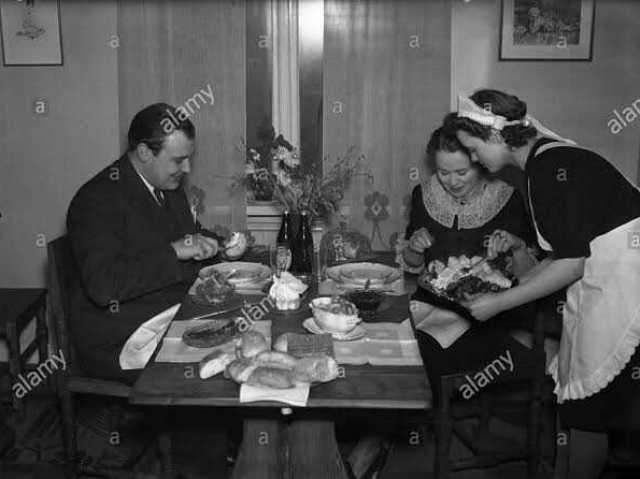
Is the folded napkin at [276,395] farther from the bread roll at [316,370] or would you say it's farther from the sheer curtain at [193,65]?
the sheer curtain at [193,65]

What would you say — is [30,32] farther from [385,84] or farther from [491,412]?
[491,412]

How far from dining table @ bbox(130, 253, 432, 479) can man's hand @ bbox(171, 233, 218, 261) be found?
0.84 feet

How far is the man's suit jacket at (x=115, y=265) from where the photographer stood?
8.04 ft

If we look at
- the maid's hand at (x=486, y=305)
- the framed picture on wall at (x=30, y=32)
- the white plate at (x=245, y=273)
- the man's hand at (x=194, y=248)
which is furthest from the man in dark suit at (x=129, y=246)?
the framed picture on wall at (x=30, y=32)

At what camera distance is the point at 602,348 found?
2.26 meters

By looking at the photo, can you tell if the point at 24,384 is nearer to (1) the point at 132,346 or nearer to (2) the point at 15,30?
(1) the point at 132,346

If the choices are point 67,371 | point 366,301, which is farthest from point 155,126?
point 366,301

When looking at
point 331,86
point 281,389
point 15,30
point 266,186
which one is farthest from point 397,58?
point 281,389

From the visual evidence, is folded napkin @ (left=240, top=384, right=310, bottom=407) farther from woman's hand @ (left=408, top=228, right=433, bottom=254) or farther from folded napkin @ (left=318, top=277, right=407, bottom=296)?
woman's hand @ (left=408, top=228, right=433, bottom=254)

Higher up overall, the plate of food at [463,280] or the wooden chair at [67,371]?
the plate of food at [463,280]

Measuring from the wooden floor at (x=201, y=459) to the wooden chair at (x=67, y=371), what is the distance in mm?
396

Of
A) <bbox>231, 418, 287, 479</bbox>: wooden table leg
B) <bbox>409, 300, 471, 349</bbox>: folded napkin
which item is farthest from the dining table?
<bbox>409, 300, 471, 349</bbox>: folded napkin

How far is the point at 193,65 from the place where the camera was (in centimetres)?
357

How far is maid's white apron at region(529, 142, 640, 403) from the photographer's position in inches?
87.8
